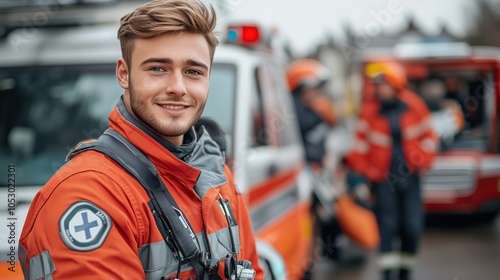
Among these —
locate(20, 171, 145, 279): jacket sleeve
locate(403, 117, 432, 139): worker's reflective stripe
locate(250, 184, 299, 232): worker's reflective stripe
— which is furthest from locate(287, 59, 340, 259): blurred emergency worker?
locate(20, 171, 145, 279): jacket sleeve

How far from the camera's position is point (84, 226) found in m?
1.50

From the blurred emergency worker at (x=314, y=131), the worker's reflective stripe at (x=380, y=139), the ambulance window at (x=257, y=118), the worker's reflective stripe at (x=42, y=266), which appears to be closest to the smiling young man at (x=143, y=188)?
the worker's reflective stripe at (x=42, y=266)

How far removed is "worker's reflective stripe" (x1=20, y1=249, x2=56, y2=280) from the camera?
1479mm

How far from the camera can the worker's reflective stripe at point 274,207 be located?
3.86 metres

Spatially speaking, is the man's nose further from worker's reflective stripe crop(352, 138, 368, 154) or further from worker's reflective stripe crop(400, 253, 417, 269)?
worker's reflective stripe crop(352, 138, 368, 154)

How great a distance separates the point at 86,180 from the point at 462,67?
9.12 meters

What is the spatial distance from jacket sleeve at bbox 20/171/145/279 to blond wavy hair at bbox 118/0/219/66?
34 centimetres

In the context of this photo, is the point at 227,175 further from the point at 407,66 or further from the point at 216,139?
the point at 407,66

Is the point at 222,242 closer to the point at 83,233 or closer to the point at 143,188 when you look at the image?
the point at 143,188

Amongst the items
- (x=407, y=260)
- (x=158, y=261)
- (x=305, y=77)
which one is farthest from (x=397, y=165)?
(x=158, y=261)

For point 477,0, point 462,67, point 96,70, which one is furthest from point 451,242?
point 477,0

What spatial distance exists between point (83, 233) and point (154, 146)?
308mm

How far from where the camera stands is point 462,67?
32.8 ft

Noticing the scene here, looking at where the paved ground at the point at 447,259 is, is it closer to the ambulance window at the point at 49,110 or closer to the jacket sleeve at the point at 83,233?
the ambulance window at the point at 49,110
